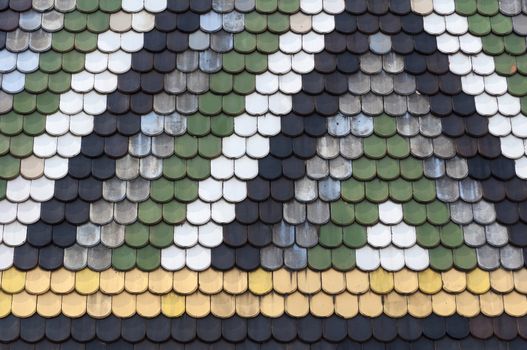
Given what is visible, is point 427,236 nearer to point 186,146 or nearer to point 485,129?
point 485,129

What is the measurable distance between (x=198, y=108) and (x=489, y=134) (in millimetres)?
1960

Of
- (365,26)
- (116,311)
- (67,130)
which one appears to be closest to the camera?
(116,311)

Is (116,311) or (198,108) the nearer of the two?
(116,311)

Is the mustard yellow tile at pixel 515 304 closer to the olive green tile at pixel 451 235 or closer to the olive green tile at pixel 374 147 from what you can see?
the olive green tile at pixel 451 235

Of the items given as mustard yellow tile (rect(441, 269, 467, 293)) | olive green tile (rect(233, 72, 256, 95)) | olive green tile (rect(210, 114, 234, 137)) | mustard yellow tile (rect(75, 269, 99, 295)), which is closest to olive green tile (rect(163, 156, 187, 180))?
olive green tile (rect(210, 114, 234, 137))

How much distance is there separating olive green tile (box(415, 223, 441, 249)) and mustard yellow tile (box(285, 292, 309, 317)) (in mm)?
838

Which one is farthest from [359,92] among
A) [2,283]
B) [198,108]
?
[2,283]

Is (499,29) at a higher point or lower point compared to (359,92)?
higher

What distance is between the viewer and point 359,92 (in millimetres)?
6984

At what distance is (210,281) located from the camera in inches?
250

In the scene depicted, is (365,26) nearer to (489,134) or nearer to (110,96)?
(489,134)

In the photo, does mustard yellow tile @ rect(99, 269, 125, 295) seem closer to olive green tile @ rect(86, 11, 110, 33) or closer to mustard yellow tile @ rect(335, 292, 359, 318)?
mustard yellow tile @ rect(335, 292, 359, 318)

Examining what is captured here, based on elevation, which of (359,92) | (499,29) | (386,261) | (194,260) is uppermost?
(499,29)

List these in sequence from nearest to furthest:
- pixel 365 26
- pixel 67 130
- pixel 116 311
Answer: pixel 116 311
pixel 67 130
pixel 365 26
